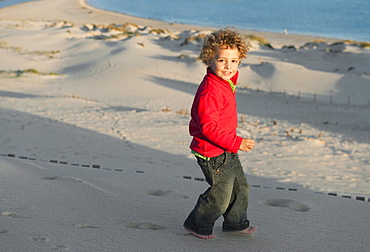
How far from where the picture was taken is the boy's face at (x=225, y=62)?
319 cm

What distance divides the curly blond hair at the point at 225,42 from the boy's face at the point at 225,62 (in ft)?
0.09

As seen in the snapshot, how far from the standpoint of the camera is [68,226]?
334cm

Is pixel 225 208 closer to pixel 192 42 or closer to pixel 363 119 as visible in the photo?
pixel 363 119

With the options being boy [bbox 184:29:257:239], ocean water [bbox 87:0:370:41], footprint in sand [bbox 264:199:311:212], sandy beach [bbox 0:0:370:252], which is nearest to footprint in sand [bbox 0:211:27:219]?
sandy beach [bbox 0:0:370:252]

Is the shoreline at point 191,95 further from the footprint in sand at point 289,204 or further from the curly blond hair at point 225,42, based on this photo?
the curly blond hair at point 225,42

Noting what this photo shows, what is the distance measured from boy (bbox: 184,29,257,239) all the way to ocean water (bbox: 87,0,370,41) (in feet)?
146

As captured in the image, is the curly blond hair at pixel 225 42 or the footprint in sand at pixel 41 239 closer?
the footprint in sand at pixel 41 239

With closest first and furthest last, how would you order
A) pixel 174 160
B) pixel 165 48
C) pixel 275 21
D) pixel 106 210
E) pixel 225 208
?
pixel 225 208 < pixel 106 210 < pixel 174 160 < pixel 165 48 < pixel 275 21

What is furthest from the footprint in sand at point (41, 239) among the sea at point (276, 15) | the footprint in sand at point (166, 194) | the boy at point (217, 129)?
the sea at point (276, 15)

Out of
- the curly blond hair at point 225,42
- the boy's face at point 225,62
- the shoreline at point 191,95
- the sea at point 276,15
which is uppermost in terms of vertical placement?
the sea at point 276,15

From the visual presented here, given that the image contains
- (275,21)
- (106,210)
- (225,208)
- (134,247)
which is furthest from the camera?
(275,21)

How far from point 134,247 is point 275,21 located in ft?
217

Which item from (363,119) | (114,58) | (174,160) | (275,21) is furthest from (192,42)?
(275,21)

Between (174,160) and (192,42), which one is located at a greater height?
(192,42)
